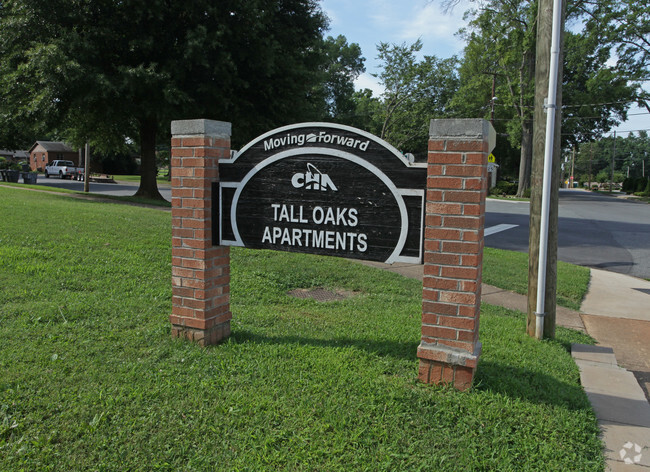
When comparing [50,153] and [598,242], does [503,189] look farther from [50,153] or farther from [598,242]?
[50,153]

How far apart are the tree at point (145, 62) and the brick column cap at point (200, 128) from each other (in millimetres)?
12266

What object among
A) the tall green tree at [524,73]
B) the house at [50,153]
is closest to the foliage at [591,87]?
the tall green tree at [524,73]

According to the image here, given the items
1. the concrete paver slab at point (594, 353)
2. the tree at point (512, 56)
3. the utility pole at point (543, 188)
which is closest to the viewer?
the concrete paver slab at point (594, 353)

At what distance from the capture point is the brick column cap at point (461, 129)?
3129mm

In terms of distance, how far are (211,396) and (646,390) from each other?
3279 millimetres

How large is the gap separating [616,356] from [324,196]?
329cm

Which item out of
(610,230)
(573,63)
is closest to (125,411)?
(610,230)

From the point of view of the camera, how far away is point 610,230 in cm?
1606

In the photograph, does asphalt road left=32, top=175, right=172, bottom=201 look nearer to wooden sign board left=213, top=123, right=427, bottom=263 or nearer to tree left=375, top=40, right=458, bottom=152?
tree left=375, top=40, right=458, bottom=152

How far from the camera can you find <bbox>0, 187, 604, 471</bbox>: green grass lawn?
2699mm

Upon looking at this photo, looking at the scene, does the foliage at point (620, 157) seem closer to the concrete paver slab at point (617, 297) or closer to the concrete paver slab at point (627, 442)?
the concrete paver slab at point (617, 297)

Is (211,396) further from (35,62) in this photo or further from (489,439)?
(35,62)

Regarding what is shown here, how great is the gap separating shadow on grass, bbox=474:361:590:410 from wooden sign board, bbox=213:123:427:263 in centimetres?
99

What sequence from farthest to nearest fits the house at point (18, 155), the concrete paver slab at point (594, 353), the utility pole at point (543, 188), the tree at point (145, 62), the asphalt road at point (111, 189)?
the house at point (18, 155) → the asphalt road at point (111, 189) → the tree at point (145, 62) → the utility pole at point (543, 188) → the concrete paver slab at point (594, 353)
